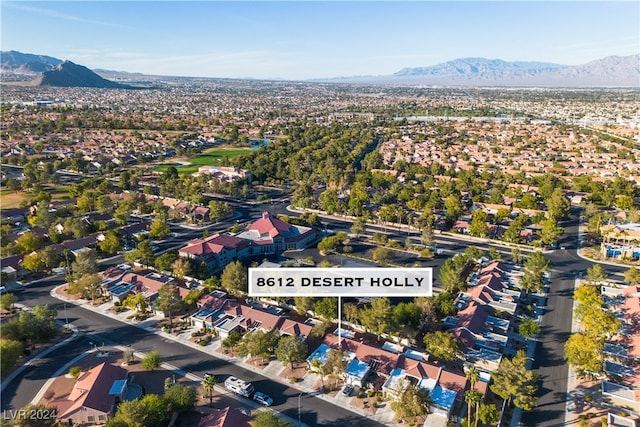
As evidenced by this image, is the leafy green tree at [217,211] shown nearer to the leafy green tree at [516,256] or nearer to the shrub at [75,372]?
the shrub at [75,372]

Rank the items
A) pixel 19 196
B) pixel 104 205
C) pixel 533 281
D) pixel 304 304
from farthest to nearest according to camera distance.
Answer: pixel 19 196, pixel 104 205, pixel 533 281, pixel 304 304

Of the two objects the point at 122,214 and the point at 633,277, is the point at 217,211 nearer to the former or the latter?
the point at 122,214

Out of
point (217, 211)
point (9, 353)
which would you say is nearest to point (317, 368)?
point (9, 353)

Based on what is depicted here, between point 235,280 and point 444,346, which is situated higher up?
point 235,280

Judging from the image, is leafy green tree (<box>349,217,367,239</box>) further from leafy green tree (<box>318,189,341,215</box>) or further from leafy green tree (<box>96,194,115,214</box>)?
leafy green tree (<box>96,194,115,214</box>)

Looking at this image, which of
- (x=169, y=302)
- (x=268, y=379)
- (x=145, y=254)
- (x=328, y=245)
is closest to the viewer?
(x=268, y=379)

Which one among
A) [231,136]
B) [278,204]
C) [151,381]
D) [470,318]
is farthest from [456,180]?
[231,136]

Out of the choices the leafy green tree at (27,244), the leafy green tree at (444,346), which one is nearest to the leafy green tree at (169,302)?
the leafy green tree at (444,346)
